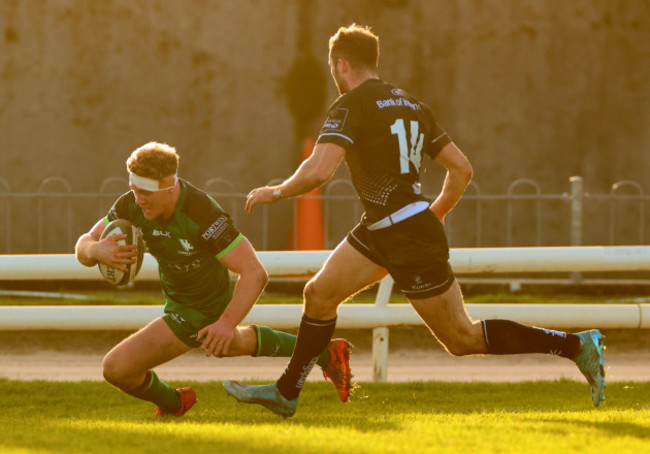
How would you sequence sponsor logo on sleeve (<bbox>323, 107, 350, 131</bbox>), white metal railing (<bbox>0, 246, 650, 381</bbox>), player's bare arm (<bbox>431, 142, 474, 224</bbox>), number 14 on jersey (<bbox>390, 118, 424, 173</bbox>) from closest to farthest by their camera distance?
sponsor logo on sleeve (<bbox>323, 107, 350, 131</bbox>)
number 14 on jersey (<bbox>390, 118, 424, 173</bbox>)
player's bare arm (<bbox>431, 142, 474, 224</bbox>)
white metal railing (<bbox>0, 246, 650, 381</bbox>)

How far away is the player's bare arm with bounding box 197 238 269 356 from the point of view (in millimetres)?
6008

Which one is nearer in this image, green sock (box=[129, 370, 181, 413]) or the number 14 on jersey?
the number 14 on jersey

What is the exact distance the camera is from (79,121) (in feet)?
58.8

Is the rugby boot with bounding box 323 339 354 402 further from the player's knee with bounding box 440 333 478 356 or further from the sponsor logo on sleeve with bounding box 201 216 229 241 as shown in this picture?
the sponsor logo on sleeve with bounding box 201 216 229 241

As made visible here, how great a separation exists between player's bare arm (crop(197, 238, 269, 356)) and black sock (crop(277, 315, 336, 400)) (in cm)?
38

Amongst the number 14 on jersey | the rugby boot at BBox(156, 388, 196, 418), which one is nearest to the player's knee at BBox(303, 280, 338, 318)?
the number 14 on jersey

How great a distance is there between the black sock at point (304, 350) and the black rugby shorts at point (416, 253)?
1.65ft

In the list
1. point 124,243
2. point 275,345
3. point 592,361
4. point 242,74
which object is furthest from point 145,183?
point 242,74

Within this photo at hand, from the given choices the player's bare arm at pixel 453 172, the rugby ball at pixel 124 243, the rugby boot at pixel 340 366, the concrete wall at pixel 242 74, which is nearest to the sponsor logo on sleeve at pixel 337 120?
the player's bare arm at pixel 453 172

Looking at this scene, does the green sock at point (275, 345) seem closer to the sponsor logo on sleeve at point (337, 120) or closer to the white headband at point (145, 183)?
the white headband at point (145, 183)

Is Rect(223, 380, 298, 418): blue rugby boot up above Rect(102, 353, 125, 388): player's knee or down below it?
below

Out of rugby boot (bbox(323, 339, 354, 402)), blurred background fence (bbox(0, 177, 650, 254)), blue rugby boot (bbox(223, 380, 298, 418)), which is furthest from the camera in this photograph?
blurred background fence (bbox(0, 177, 650, 254))

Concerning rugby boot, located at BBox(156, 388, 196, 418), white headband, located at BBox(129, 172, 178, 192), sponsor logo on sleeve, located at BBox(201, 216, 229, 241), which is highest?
white headband, located at BBox(129, 172, 178, 192)

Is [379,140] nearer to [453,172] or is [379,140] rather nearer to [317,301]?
[453,172]
